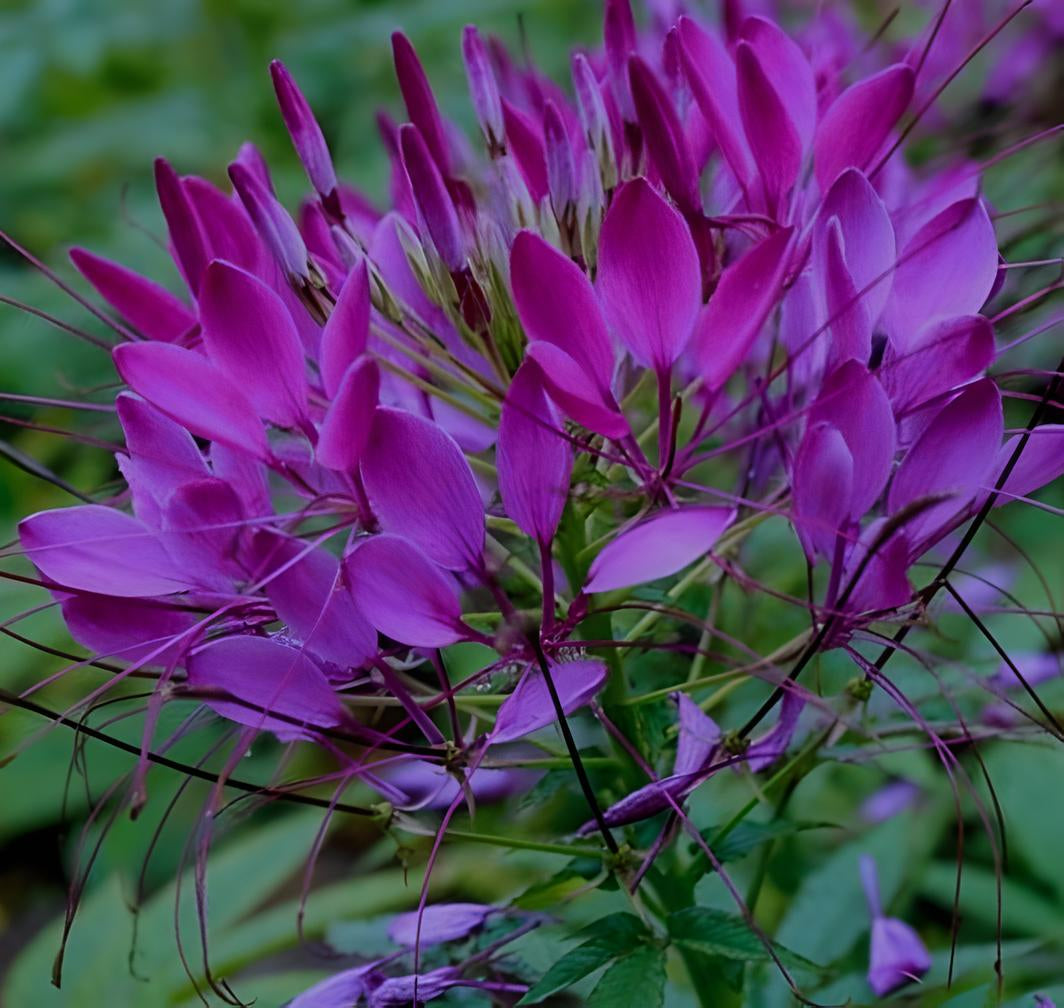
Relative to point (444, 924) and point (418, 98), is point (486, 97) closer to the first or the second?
point (418, 98)

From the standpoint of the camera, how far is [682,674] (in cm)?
69

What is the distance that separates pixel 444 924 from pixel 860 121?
0.46m

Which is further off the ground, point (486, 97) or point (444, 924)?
point (486, 97)

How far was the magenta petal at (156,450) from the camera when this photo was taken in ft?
1.71

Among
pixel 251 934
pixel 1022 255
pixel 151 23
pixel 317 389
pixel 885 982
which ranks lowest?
pixel 251 934

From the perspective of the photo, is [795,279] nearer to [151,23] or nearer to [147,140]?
[147,140]

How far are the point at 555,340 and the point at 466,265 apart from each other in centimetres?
11

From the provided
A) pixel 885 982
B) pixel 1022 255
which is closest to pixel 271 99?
pixel 1022 255

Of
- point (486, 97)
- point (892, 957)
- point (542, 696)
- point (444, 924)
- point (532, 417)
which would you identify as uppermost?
point (486, 97)

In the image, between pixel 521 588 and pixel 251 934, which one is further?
pixel 251 934

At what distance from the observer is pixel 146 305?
606mm

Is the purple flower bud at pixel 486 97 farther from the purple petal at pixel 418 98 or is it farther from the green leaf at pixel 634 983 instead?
the green leaf at pixel 634 983

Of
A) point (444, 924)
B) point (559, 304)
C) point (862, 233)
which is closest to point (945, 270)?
point (862, 233)

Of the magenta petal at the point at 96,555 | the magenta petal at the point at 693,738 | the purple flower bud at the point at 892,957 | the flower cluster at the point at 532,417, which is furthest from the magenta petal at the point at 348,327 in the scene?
the purple flower bud at the point at 892,957
